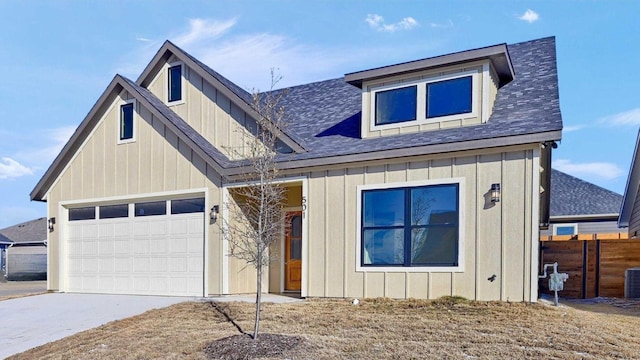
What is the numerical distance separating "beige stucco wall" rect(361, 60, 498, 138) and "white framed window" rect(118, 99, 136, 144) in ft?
20.8

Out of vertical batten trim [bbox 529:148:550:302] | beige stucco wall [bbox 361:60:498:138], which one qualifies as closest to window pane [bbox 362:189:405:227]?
beige stucco wall [bbox 361:60:498:138]

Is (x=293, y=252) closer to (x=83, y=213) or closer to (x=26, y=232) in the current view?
(x=83, y=213)

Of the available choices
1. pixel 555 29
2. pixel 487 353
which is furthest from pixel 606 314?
pixel 555 29

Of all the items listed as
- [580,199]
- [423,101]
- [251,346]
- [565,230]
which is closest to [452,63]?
[423,101]

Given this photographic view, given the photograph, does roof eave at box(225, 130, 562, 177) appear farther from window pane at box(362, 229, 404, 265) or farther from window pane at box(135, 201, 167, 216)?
window pane at box(135, 201, 167, 216)

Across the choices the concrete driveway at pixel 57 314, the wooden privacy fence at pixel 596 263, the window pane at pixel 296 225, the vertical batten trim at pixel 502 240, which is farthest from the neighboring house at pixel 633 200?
the concrete driveway at pixel 57 314

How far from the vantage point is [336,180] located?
9500 millimetres

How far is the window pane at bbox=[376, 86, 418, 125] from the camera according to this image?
949 centimetres

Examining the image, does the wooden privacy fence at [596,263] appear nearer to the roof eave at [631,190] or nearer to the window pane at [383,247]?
the window pane at [383,247]

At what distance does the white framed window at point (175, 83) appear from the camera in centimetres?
1250

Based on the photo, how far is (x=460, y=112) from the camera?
→ 9055 mm

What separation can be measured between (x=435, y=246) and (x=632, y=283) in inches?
199

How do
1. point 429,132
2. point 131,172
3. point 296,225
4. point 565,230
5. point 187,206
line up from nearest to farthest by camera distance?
point 429,132 → point 187,206 → point 296,225 → point 131,172 → point 565,230

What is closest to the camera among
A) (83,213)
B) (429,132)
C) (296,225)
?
(429,132)
